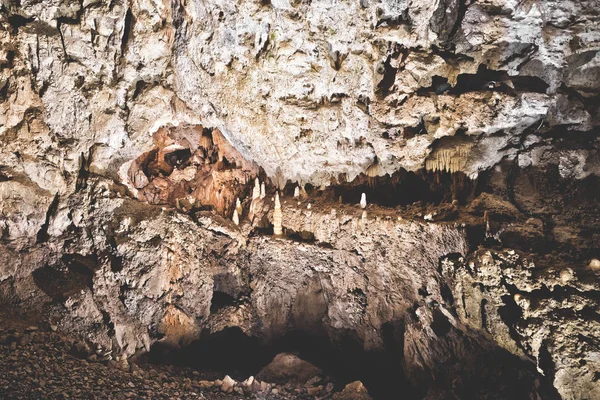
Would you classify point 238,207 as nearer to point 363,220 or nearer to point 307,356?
point 363,220

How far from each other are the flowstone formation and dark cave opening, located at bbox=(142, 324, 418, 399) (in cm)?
6

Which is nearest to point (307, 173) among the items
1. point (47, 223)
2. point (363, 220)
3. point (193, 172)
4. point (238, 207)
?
point (238, 207)

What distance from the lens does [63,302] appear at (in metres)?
8.50

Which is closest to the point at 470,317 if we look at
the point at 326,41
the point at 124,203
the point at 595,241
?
the point at 595,241

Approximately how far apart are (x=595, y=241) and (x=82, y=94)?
35.4 feet

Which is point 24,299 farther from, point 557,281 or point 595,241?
point 595,241

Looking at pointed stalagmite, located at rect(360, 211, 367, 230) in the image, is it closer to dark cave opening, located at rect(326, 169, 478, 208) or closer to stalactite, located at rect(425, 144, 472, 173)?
dark cave opening, located at rect(326, 169, 478, 208)

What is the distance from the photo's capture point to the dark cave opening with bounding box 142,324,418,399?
369 inches

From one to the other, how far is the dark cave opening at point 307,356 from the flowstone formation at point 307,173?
0.06 m

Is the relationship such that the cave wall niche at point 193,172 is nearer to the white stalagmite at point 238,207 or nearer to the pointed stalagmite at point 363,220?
the white stalagmite at point 238,207

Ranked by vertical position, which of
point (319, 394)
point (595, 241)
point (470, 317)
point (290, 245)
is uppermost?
point (595, 241)

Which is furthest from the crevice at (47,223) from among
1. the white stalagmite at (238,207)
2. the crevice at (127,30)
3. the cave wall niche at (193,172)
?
the white stalagmite at (238,207)

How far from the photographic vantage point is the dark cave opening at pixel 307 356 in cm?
937

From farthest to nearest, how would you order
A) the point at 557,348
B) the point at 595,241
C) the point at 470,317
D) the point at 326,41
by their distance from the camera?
the point at 326,41, the point at 470,317, the point at 595,241, the point at 557,348
